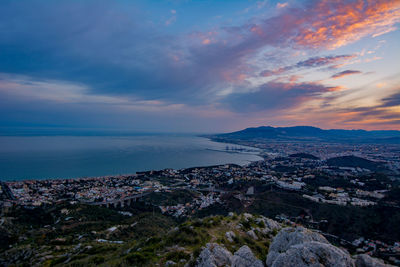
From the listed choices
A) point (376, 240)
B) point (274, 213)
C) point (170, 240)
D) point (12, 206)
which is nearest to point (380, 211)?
point (376, 240)

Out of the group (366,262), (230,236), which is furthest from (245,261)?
(230,236)

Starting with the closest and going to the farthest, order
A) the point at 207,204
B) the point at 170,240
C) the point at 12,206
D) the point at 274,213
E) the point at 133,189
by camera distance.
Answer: the point at 170,240, the point at 274,213, the point at 12,206, the point at 207,204, the point at 133,189

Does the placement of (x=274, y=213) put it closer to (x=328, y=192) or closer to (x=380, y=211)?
(x=380, y=211)

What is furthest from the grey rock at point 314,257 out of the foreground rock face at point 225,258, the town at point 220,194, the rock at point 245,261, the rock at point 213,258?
the town at point 220,194

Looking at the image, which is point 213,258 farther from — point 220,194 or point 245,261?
point 220,194

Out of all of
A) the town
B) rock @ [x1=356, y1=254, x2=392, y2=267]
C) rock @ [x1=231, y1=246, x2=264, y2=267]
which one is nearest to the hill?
the town

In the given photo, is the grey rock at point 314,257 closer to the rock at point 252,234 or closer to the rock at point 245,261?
the rock at point 245,261
